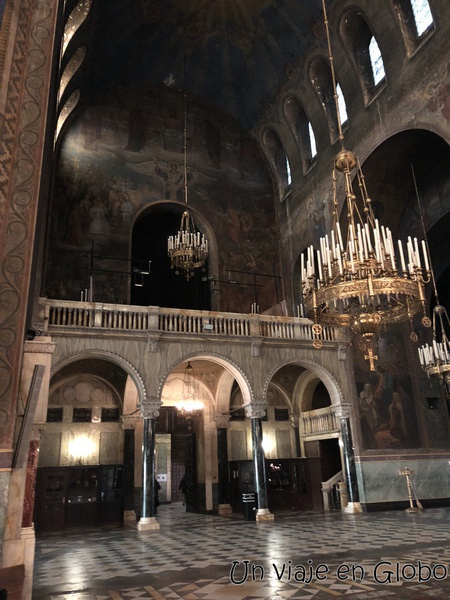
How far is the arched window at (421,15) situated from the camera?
45.0 ft

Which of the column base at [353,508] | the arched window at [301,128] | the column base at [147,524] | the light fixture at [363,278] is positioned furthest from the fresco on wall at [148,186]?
the light fixture at [363,278]

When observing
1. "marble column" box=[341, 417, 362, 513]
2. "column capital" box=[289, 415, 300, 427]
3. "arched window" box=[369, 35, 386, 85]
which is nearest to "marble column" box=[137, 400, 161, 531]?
"marble column" box=[341, 417, 362, 513]

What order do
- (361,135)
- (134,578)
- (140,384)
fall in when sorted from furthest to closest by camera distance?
1. (361,135)
2. (140,384)
3. (134,578)

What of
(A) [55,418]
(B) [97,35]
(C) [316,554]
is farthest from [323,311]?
(B) [97,35]

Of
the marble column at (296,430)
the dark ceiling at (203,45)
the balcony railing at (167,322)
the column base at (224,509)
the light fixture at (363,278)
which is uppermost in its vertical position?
the dark ceiling at (203,45)

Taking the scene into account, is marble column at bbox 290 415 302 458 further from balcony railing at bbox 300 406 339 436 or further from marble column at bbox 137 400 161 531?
marble column at bbox 137 400 161 531

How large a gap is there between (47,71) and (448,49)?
10.3 m

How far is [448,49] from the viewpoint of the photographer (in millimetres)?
12586

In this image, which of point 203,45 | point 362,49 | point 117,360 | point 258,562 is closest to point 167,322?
point 117,360

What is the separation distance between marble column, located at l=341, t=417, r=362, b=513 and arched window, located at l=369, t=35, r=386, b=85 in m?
10.9

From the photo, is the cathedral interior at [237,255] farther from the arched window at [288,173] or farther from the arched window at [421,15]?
the arched window at [288,173]

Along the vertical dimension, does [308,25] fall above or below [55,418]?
above

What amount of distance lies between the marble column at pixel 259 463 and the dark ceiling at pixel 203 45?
41.8ft

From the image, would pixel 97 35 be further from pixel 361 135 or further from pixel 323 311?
pixel 323 311
